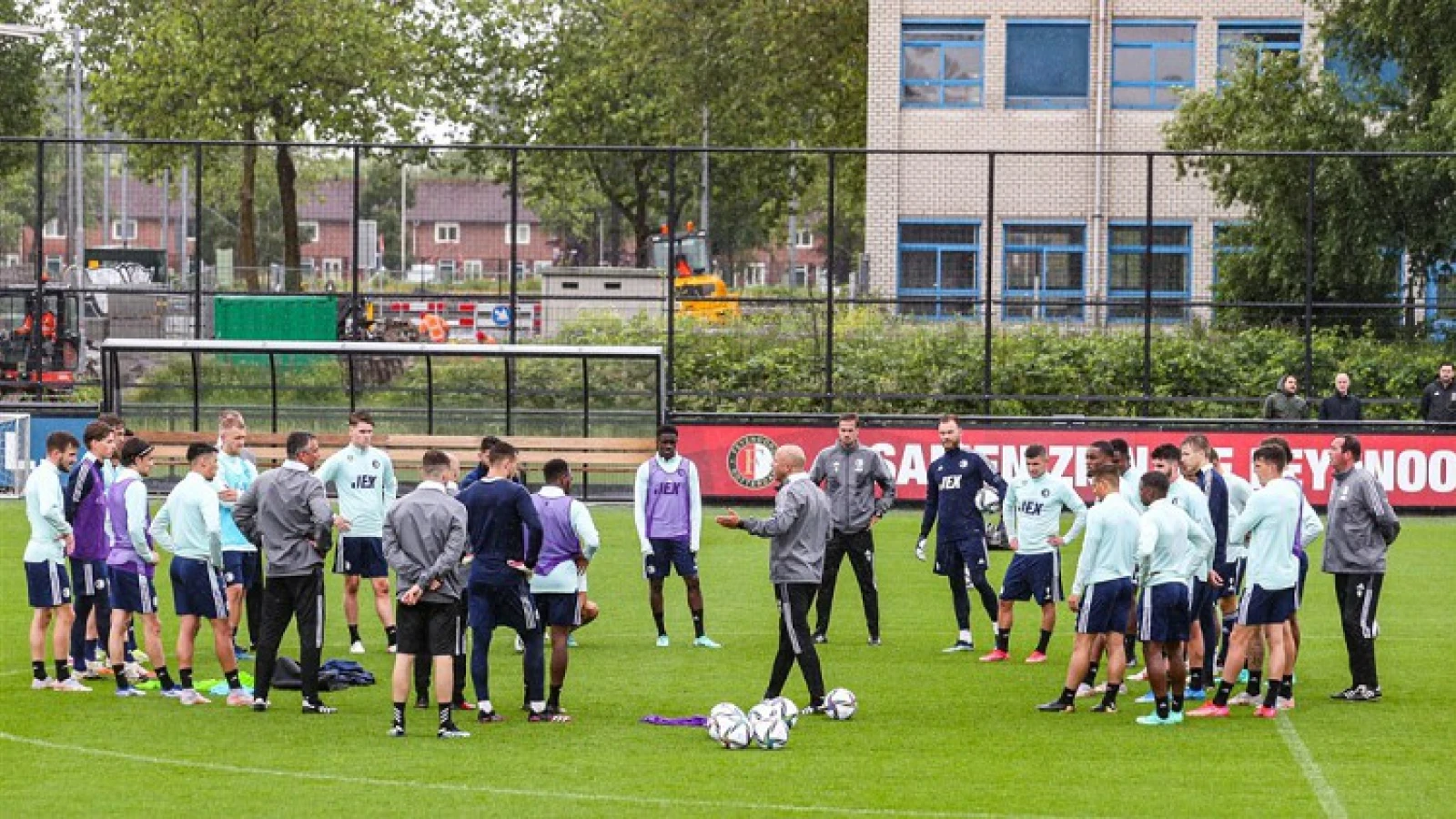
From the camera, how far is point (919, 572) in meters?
25.0

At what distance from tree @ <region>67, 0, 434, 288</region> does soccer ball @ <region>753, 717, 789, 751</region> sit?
35.1m

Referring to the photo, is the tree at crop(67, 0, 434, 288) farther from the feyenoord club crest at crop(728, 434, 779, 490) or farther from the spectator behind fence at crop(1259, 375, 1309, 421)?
the spectator behind fence at crop(1259, 375, 1309, 421)

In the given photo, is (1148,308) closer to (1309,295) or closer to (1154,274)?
(1154,274)

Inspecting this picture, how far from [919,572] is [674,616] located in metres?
4.54

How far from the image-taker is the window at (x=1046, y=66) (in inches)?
2028

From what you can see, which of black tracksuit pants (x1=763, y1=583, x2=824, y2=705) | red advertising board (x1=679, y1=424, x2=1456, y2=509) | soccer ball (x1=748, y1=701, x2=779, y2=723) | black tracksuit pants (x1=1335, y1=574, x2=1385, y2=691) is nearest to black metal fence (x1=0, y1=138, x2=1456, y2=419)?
red advertising board (x1=679, y1=424, x2=1456, y2=509)

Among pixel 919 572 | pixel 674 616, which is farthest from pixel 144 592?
pixel 919 572

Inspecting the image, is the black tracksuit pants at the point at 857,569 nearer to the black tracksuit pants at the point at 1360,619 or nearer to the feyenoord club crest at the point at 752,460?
the black tracksuit pants at the point at 1360,619

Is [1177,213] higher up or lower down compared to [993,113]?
lower down

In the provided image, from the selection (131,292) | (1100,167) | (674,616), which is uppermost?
(1100,167)

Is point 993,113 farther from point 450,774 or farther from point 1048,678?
point 450,774

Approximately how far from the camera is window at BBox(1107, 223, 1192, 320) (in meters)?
33.3

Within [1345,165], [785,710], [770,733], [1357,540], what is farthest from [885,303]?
[770,733]

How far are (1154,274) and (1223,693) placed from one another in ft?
61.9
